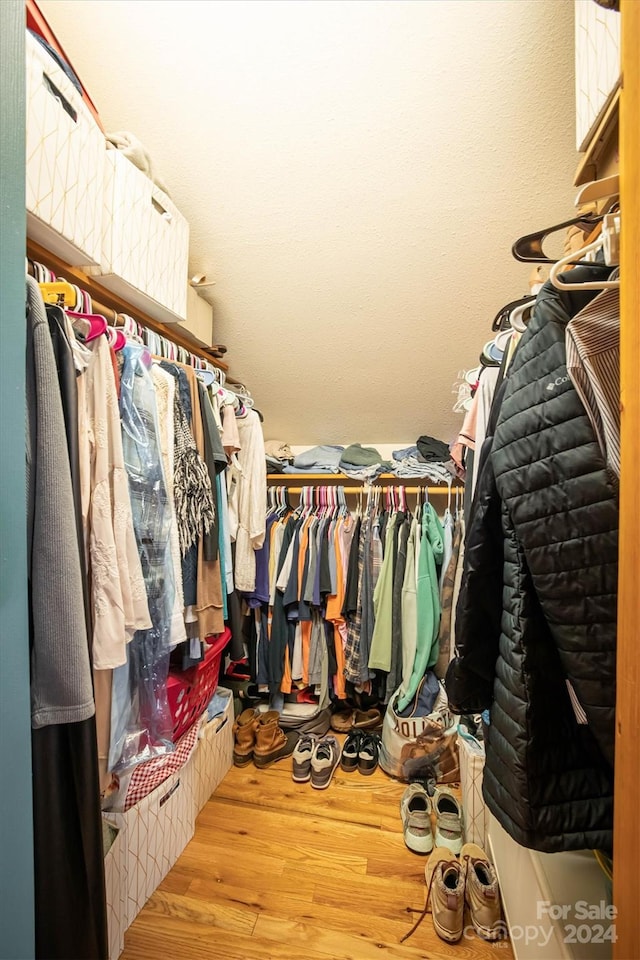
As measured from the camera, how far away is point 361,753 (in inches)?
69.4

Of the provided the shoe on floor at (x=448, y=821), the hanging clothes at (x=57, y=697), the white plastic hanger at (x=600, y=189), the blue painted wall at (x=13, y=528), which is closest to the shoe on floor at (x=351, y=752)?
the shoe on floor at (x=448, y=821)

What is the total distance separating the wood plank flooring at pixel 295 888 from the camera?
104 cm

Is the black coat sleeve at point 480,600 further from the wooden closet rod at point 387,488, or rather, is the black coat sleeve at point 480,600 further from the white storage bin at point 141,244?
the wooden closet rod at point 387,488

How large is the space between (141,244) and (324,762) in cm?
212

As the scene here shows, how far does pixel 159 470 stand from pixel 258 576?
3.59 ft

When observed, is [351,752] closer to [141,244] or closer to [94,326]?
[94,326]

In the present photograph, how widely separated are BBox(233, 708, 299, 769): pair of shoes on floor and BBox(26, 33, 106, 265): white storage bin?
1991mm

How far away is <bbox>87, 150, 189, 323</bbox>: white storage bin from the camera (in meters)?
1.06

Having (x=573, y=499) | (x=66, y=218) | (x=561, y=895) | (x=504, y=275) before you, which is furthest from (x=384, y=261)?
(x=561, y=895)

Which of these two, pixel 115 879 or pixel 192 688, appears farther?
pixel 192 688

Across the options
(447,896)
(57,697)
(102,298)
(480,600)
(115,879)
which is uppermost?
(102,298)

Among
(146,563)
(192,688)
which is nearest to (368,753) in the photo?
(192,688)

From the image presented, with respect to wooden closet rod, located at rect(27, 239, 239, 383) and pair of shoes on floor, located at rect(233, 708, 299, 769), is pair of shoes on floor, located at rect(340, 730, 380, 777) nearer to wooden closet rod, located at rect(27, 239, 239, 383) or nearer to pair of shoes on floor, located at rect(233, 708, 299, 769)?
pair of shoes on floor, located at rect(233, 708, 299, 769)

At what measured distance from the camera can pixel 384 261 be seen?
154 centimetres
